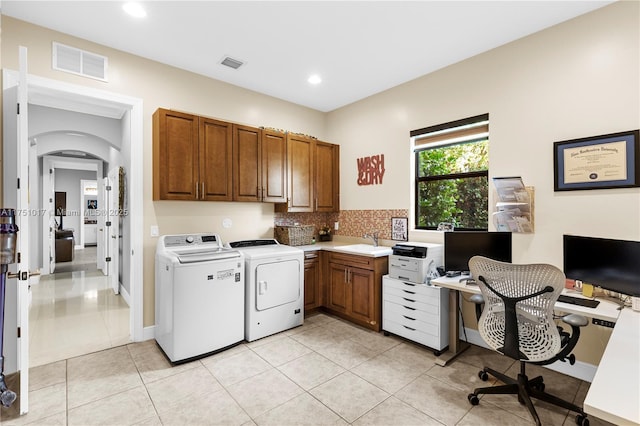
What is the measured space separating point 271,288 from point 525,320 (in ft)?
7.55

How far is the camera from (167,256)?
2820 mm

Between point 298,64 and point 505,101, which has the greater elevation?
point 298,64

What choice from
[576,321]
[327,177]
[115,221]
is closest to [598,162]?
[576,321]

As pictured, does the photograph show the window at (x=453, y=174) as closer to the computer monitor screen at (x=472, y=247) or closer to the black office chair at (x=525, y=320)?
the computer monitor screen at (x=472, y=247)

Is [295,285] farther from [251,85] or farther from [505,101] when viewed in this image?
[505,101]

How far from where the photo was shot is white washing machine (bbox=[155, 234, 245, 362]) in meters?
2.68

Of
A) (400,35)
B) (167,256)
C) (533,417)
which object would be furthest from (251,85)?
(533,417)

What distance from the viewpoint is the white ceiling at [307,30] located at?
2393mm

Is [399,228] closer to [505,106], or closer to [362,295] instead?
[362,295]

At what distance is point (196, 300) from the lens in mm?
2766

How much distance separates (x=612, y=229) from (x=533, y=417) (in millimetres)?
1519

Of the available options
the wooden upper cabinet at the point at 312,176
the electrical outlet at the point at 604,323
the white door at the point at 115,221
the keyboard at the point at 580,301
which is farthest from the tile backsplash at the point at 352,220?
the white door at the point at 115,221

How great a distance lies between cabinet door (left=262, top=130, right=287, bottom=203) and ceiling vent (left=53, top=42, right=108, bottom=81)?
5.57ft

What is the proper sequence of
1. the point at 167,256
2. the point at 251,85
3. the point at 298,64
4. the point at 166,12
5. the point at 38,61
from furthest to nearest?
the point at 251,85 → the point at 298,64 → the point at 167,256 → the point at 38,61 → the point at 166,12
